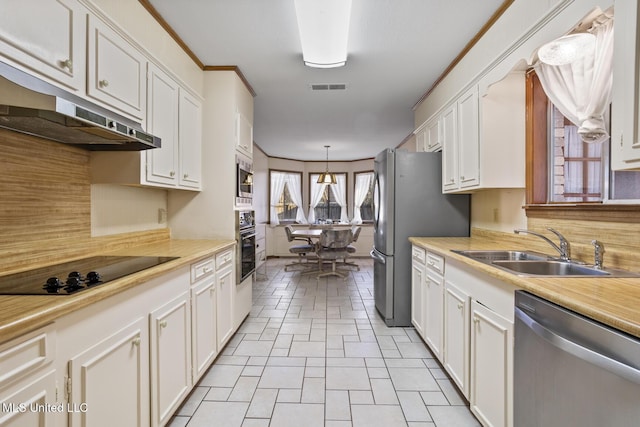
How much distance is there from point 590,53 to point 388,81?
1.88 m

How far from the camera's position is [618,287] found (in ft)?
3.94

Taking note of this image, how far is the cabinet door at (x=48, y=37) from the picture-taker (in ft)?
3.97

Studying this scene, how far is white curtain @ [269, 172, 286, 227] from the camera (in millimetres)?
7902

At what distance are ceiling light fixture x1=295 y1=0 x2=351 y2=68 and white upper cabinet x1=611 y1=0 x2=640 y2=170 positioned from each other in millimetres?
1319

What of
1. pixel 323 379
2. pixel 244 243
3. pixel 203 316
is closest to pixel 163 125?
pixel 244 243

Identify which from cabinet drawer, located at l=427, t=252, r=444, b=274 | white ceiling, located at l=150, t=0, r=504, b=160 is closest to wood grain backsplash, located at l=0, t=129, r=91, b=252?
white ceiling, located at l=150, t=0, r=504, b=160

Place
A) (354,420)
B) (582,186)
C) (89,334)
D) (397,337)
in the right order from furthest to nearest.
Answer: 1. (397,337)
2. (582,186)
3. (354,420)
4. (89,334)

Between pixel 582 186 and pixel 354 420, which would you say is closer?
pixel 354 420

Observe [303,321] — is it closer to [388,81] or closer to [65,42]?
[388,81]

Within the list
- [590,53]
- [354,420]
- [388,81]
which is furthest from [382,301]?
[590,53]

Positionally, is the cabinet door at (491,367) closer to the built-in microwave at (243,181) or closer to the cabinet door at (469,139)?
the cabinet door at (469,139)

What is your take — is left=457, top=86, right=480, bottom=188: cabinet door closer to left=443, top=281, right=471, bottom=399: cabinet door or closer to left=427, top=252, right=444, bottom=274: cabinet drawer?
left=427, top=252, right=444, bottom=274: cabinet drawer

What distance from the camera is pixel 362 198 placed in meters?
8.28

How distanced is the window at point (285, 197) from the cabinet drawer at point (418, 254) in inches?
206
